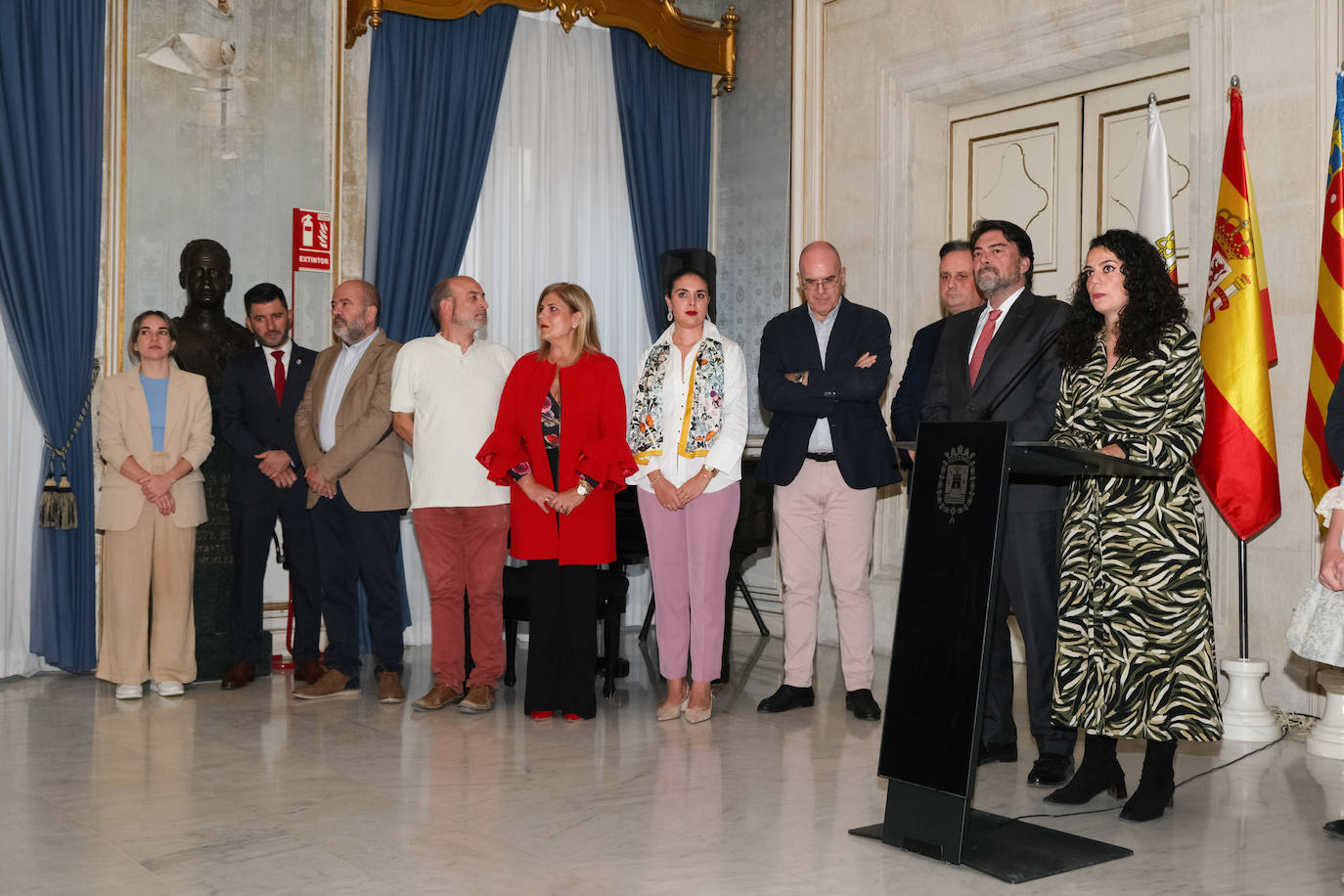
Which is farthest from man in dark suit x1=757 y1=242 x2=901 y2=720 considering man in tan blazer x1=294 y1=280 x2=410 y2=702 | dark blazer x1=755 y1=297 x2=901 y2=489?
man in tan blazer x1=294 y1=280 x2=410 y2=702

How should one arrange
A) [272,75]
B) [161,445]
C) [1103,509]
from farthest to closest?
[272,75] → [161,445] → [1103,509]

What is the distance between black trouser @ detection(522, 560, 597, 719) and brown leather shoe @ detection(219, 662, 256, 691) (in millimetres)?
1391

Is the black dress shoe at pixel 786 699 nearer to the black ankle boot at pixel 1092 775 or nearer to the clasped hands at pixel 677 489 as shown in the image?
the clasped hands at pixel 677 489

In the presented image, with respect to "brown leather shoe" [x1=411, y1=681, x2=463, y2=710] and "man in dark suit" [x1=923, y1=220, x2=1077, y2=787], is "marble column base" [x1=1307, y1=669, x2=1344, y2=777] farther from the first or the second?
"brown leather shoe" [x1=411, y1=681, x2=463, y2=710]

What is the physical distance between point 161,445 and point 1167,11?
4554 mm

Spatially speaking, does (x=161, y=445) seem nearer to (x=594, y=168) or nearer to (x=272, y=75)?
(x=272, y=75)

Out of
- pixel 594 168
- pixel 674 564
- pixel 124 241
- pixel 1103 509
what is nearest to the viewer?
pixel 1103 509

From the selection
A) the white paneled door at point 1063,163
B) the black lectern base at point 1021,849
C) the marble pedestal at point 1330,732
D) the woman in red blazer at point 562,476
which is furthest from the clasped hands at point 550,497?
the white paneled door at point 1063,163

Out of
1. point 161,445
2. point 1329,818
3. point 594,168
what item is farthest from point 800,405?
Answer: point 594,168

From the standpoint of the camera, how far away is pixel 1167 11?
549cm

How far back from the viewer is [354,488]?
531cm

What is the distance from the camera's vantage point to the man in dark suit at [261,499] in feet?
18.1

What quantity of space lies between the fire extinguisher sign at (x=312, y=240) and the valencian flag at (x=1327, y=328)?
14.6 feet

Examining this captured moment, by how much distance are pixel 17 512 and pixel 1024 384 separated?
438cm
